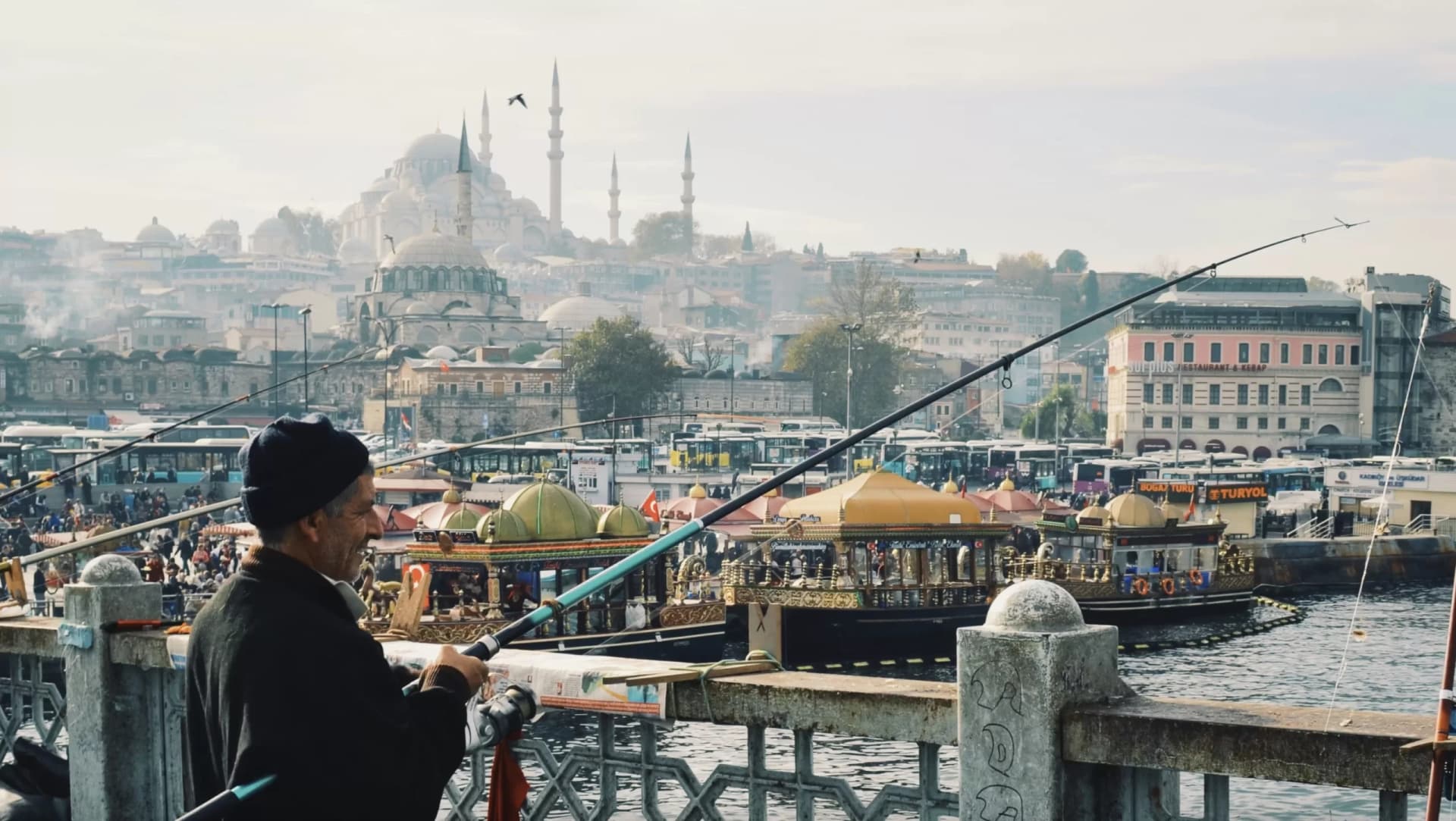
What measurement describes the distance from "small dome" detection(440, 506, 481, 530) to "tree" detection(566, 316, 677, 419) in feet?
182

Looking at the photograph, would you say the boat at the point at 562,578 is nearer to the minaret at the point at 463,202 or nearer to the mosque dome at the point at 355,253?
the minaret at the point at 463,202

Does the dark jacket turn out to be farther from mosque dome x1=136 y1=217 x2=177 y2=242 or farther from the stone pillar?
mosque dome x1=136 y1=217 x2=177 y2=242

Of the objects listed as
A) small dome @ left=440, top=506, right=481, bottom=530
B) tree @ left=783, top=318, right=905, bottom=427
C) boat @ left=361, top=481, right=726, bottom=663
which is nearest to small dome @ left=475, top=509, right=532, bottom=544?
boat @ left=361, top=481, right=726, bottom=663

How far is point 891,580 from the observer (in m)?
27.0

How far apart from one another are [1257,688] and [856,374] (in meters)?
70.3

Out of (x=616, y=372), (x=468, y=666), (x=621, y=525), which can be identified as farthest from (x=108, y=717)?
(x=616, y=372)

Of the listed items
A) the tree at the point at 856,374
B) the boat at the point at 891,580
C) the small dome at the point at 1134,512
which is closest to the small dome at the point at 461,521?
the boat at the point at 891,580

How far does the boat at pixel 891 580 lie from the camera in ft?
81.0

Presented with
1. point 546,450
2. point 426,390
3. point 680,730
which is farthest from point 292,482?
point 426,390

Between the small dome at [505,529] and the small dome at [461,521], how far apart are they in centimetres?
214

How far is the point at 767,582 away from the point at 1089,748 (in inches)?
846

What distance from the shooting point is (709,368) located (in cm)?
10175

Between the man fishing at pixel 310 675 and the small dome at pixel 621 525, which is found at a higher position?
the man fishing at pixel 310 675

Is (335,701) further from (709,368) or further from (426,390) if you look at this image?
(709,368)
